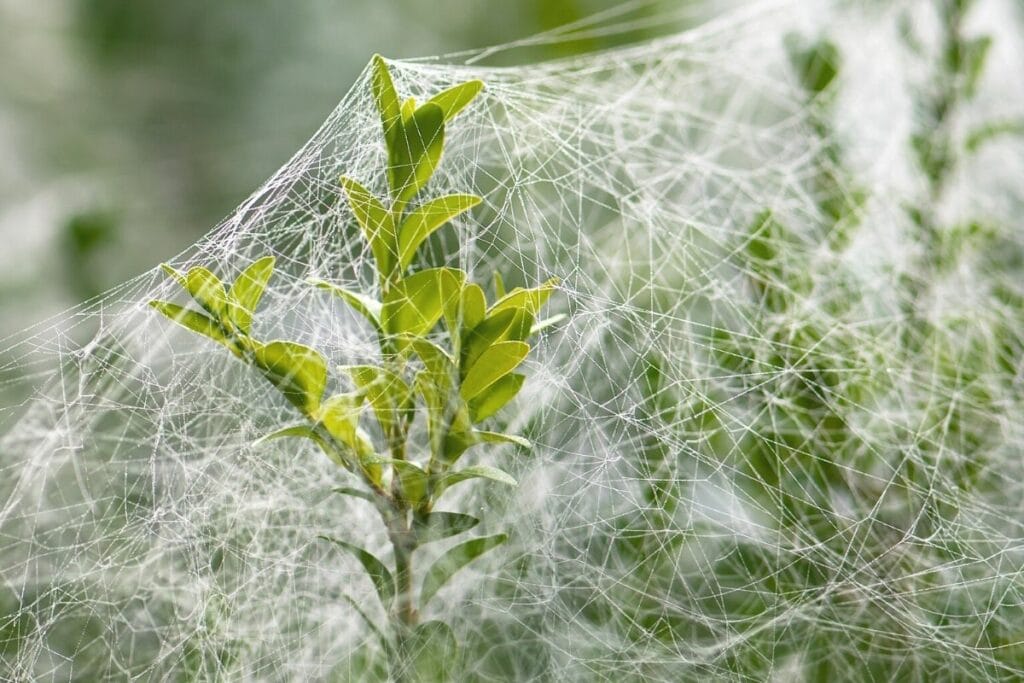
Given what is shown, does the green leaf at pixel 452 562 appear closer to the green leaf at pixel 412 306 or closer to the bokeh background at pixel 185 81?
the green leaf at pixel 412 306

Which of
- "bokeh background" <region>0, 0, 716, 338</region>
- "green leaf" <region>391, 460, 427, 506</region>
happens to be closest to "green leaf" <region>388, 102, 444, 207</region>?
"green leaf" <region>391, 460, 427, 506</region>

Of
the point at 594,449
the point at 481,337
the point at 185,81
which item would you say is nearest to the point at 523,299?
the point at 481,337

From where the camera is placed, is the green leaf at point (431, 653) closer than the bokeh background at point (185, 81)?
Yes

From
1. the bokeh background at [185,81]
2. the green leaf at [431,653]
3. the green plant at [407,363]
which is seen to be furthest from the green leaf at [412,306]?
the bokeh background at [185,81]

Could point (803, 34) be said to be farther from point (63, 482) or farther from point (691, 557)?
point (63, 482)

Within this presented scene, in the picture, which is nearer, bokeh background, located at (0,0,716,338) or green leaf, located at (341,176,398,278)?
green leaf, located at (341,176,398,278)

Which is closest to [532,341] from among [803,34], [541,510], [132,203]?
[541,510]

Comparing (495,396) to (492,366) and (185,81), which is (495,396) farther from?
(185,81)

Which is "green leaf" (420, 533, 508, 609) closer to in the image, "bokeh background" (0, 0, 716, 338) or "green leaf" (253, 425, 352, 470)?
"green leaf" (253, 425, 352, 470)
